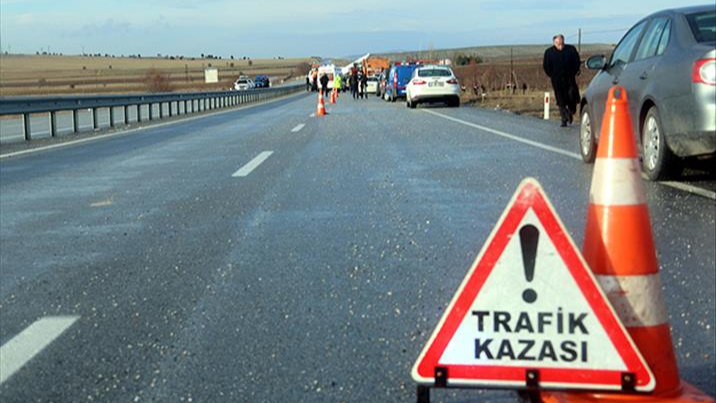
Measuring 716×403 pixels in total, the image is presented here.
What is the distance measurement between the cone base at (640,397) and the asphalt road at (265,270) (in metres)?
0.49

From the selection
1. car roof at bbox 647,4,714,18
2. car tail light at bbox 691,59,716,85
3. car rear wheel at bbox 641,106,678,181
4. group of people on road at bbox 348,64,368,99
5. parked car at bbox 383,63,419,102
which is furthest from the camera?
group of people on road at bbox 348,64,368,99

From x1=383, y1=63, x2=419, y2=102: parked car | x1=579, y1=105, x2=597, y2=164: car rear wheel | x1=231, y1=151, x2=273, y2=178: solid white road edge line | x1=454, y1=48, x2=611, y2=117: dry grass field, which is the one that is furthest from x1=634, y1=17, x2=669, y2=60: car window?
x1=383, y1=63, x2=419, y2=102: parked car

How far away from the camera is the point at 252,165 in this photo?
→ 38.8 ft

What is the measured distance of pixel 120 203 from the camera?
8.76 m

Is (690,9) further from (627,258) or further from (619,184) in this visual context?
(627,258)

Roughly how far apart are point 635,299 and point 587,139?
7893 mm

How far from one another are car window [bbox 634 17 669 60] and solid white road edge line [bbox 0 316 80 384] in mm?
6320

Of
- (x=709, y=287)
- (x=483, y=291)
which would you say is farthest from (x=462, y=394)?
(x=709, y=287)

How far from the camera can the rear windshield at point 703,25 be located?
8250 mm

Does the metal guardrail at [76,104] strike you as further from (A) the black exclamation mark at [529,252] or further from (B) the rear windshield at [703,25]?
(A) the black exclamation mark at [529,252]

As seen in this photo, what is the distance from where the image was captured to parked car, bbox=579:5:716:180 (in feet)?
25.3

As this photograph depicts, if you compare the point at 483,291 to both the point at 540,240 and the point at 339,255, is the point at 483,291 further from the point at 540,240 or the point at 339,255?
the point at 339,255

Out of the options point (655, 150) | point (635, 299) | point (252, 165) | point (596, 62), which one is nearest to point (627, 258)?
point (635, 299)

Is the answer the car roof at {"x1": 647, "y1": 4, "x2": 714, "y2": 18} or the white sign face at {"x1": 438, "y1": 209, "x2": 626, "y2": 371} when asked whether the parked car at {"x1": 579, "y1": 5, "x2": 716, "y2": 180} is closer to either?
the car roof at {"x1": 647, "y1": 4, "x2": 714, "y2": 18}
